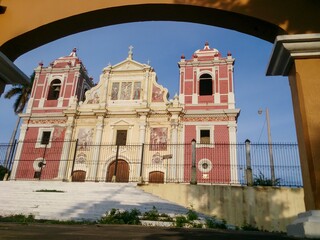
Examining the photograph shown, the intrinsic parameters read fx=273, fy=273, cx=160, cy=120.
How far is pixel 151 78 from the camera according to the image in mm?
20969

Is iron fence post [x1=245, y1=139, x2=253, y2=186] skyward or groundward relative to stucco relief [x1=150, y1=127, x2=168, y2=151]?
groundward

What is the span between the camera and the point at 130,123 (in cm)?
1919

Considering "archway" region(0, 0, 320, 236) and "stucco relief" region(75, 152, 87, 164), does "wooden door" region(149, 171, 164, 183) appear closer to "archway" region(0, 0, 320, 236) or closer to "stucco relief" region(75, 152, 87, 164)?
"stucco relief" region(75, 152, 87, 164)

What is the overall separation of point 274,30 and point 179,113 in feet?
49.3

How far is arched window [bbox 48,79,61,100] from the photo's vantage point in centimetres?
2202

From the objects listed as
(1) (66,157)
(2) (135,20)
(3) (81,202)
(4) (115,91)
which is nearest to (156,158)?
(1) (66,157)

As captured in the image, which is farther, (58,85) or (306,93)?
(58,85)

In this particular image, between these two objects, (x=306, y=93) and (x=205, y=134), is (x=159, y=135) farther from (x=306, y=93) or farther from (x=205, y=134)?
(x=306, y=93)

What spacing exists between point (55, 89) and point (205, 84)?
12.2 meters

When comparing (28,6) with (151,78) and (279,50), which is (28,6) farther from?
(151,78)

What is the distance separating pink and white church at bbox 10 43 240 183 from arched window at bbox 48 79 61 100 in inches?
3.1

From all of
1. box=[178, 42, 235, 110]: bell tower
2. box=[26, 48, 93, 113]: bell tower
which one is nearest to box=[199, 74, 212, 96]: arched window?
box=[178, 42, 235, 110]: bell tower

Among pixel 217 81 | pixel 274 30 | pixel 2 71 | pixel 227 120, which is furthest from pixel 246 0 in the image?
pixel 217 81

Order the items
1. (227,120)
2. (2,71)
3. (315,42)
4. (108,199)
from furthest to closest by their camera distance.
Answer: (227,120) < (108,199) < (2,71) < (315,42)
